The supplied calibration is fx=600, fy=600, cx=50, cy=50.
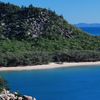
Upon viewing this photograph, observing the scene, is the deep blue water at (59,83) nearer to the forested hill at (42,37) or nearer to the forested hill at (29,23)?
the forested hill at (42,37)

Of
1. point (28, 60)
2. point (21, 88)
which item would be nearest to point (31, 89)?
point (21, 88)

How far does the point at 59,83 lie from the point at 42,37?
29206 mm

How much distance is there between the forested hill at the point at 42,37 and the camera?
77.9 metres

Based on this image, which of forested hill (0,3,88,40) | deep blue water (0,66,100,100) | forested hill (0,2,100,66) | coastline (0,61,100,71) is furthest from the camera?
forested hill (0,3,88,40)

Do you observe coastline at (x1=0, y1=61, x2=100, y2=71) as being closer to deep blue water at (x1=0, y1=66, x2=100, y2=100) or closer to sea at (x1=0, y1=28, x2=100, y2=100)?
sea at (x1=0, y1=28, x2=100, y2=100)

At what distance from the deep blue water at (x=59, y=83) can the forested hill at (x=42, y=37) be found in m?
7.23

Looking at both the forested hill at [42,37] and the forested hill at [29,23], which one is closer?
the forested hill at [42,37]

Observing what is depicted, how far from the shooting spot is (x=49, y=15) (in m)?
87.1

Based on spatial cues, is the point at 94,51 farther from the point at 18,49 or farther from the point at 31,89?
the point at 31,89

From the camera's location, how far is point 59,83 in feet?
186

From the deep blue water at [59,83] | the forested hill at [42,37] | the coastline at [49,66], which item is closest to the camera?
the deep blue water at [59,83]

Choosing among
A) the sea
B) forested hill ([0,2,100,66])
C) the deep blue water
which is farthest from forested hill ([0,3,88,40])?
the deep blue water

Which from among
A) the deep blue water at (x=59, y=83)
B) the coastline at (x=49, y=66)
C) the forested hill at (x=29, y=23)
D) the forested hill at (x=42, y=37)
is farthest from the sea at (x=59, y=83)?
the forested hill at (x=29, y=23)

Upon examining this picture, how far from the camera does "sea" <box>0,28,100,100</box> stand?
150ft
